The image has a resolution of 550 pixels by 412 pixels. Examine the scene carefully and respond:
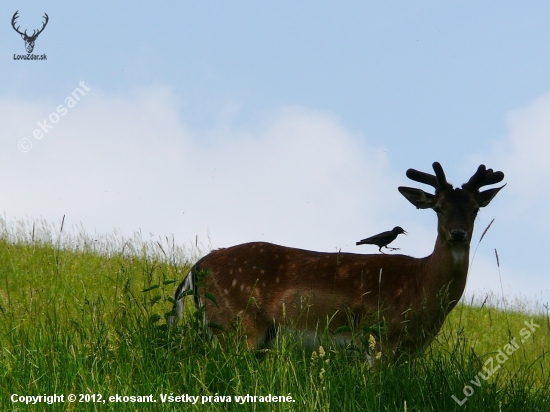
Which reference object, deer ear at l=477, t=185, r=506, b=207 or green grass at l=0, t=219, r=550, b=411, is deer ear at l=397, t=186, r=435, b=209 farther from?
green grass at l=0, t=219, r=550, b=411

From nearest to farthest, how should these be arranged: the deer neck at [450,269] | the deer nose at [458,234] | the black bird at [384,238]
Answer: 1. the deer nose at [458,234]
2. the deer neck at [450,269]
3. the black bird at [384,238]

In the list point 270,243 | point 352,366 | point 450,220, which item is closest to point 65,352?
point 352,366

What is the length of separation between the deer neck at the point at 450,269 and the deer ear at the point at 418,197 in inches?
14.4

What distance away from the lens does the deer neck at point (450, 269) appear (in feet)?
22.3

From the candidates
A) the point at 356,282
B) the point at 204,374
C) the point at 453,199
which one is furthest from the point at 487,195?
the point at 204,374

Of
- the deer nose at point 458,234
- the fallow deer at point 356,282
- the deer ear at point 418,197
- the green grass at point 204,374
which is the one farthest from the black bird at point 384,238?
the green grass at point 204,374

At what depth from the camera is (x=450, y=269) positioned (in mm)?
6871

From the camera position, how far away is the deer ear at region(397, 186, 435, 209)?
7148 millimetres

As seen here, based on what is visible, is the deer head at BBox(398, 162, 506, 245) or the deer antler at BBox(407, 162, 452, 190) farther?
the deer antler at BBox(407, 162, 452, 190)

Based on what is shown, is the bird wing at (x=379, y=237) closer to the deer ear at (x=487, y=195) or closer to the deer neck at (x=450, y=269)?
the deer neck at (x=450, y=269)

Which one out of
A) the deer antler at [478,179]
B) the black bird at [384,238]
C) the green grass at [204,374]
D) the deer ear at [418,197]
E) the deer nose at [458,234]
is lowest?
the green grass at [204,374]

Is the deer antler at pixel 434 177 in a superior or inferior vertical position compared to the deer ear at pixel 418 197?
superior

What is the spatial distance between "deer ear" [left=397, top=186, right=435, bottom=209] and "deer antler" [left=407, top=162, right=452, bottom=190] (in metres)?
0.16

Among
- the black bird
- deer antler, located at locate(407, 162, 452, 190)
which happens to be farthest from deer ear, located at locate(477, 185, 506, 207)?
the black bird
